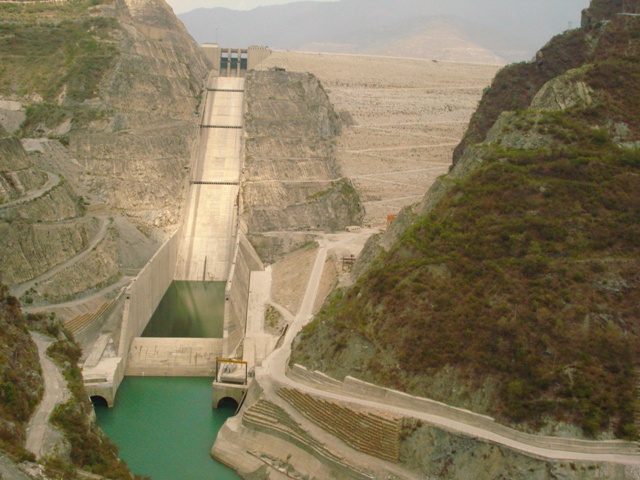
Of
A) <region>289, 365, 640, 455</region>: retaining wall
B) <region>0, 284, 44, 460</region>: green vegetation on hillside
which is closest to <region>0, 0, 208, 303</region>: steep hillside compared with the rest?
<region>0, 284, 44, 460</region>: green vegetation on hillside

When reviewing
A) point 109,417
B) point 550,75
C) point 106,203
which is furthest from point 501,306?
point 106,203

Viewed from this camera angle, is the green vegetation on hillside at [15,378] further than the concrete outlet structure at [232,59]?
No

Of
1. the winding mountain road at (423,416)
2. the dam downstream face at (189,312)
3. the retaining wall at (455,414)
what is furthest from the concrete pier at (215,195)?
the retaining wall at (455,414)

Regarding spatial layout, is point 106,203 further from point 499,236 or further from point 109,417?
point 499,236

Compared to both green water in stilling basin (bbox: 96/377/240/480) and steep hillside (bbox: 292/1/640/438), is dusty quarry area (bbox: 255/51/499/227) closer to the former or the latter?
green water in stilling basin (bbox: 96/377/240/480)

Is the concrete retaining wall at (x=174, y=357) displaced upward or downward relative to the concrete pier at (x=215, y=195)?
downward

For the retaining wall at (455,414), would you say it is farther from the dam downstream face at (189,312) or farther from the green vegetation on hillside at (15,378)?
the dam downstream face at (189,312)
